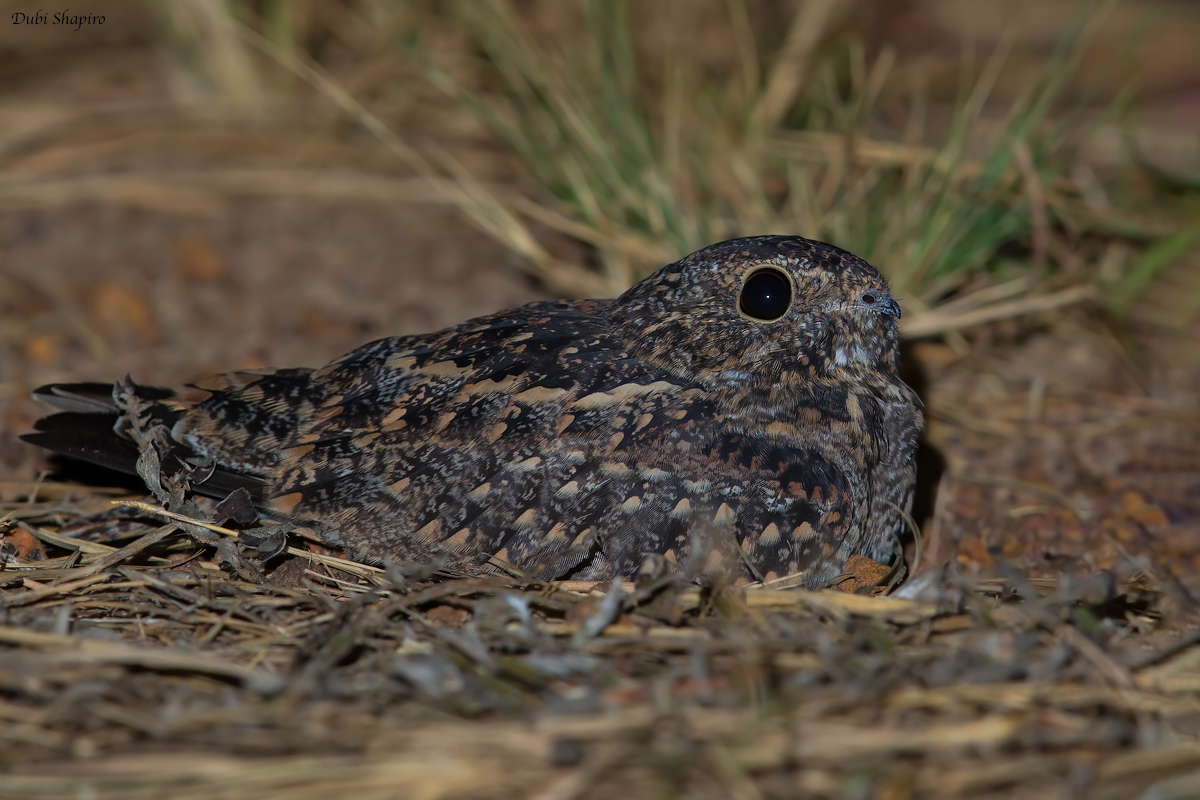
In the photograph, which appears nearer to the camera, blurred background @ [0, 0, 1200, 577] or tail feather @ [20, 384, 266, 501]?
tail feather @ [20, 384, 266, 501]

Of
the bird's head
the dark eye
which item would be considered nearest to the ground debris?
Answer: the bird's head

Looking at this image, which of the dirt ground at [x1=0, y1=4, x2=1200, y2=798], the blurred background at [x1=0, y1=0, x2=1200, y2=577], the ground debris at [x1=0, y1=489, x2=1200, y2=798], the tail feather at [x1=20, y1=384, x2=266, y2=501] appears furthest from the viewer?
the blurred background at [x1=0, y1=0, x2=1200, y2=577]

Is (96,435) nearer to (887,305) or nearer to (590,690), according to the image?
(590,690)

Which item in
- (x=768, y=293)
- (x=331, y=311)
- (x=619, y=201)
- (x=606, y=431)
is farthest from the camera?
(x=331, y=311)

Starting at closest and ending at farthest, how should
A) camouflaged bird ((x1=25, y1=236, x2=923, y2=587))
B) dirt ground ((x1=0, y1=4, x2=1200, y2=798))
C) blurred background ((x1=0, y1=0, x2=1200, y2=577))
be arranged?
camouflaged bird ((x1=25, y1=236, x2=923, y2=587)) → dirt ground ((x1=0, y1=4, x2=1200, y2=798)) → blurred background ((x1=0, y1=0, x2=1200, y2=577))

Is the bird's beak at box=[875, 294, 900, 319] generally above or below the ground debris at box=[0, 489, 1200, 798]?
above

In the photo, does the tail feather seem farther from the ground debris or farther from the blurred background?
the blurred background

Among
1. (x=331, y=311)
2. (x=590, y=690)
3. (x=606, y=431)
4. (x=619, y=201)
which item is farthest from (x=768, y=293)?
(x=331, y=311)

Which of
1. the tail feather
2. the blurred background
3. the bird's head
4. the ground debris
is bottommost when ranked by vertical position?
the ground debris

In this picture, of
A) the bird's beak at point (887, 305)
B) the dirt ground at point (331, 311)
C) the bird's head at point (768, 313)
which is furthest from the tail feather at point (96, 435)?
the bird's beak at point (887, 305)
